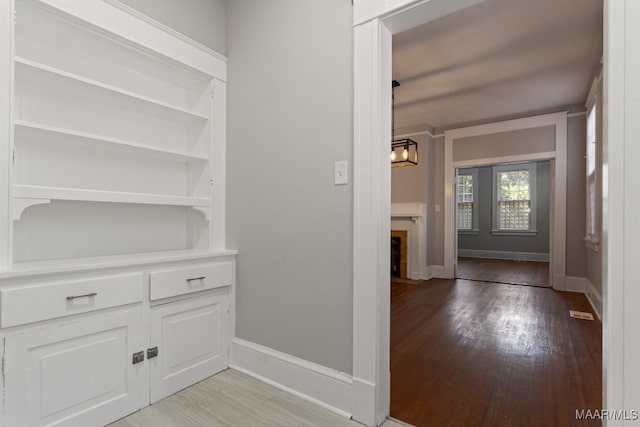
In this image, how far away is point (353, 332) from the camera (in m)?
1.61

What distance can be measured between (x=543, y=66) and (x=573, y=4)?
107 cm

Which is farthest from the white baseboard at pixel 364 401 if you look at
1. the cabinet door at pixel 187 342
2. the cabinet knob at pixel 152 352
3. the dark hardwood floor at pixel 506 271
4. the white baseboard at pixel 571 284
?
the dark hardwood floor at pixel 506 271

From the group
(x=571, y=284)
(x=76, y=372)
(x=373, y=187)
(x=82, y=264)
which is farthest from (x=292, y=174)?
(x=571, y=284)

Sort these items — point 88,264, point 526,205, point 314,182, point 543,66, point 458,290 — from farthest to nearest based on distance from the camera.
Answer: point 526,205
point 458,290
point 543,66
point 314,182
point 88,264

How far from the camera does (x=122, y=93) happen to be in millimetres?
1751

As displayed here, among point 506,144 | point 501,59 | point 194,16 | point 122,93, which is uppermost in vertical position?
point 501,59

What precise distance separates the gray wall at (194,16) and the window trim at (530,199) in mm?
7584

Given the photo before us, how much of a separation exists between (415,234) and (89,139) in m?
4.50

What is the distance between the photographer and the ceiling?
2.51m

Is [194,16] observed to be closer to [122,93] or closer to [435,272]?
[122,93]

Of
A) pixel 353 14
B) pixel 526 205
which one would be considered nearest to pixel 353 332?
pixel 353 14

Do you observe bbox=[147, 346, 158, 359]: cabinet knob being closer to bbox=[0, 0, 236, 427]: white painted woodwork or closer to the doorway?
bbox=[0, 0, 236, 427]: white painted woodwork

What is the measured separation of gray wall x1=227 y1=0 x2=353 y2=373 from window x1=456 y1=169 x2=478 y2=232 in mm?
7810

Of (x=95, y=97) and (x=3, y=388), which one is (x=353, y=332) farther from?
(x=95, y=97)
